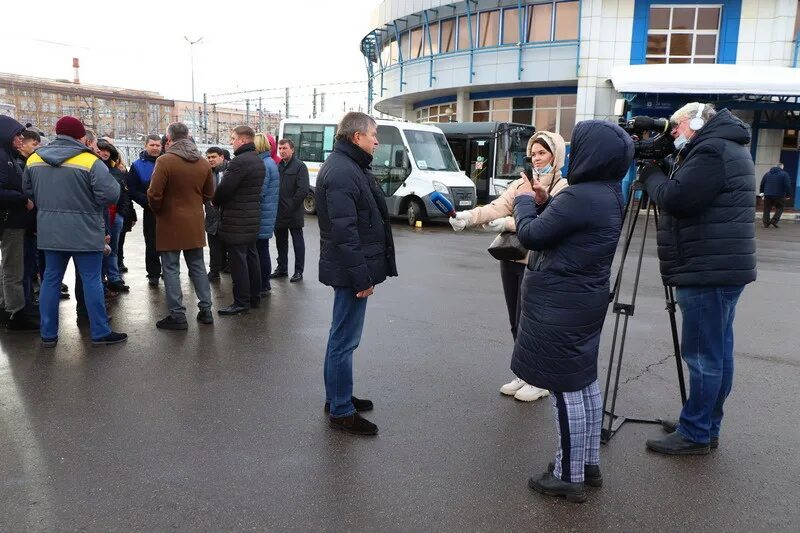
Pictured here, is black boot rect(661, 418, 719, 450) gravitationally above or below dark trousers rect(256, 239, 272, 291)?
below

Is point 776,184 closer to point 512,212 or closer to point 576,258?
point 512,212

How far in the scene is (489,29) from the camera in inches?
1048

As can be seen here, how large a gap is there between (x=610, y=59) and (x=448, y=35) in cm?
749

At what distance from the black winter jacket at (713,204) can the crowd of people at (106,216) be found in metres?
4.23

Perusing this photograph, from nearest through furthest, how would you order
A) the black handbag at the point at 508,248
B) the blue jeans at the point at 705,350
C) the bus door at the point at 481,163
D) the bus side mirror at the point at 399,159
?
the blue jeans at the point at 705,350, the black handbag at the point at 508,248, the bus side mirror at the point at 399,159, the bus door at the point at 481,163

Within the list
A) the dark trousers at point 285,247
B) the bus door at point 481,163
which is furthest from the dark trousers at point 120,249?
the bus door at point 481,163

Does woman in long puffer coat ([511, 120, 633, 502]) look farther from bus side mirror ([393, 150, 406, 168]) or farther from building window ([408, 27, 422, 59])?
building window ([408, 27, 422, 59])

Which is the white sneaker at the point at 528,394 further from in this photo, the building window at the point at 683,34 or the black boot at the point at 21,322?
the building window at the point at 683,34

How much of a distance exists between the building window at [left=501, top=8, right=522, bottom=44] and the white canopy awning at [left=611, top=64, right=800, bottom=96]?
7426mm

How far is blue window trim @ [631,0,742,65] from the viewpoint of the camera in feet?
76.4

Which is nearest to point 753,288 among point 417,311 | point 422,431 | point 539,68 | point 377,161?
point 417,311

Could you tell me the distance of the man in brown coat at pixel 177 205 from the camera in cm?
577

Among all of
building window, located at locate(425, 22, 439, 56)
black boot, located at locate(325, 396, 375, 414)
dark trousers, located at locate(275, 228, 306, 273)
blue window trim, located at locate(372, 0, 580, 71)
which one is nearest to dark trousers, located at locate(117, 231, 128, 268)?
dark trousers, located at locate(275, 228, 306, 273)

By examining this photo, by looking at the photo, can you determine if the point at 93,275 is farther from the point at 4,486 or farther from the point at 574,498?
the point at 574,498
